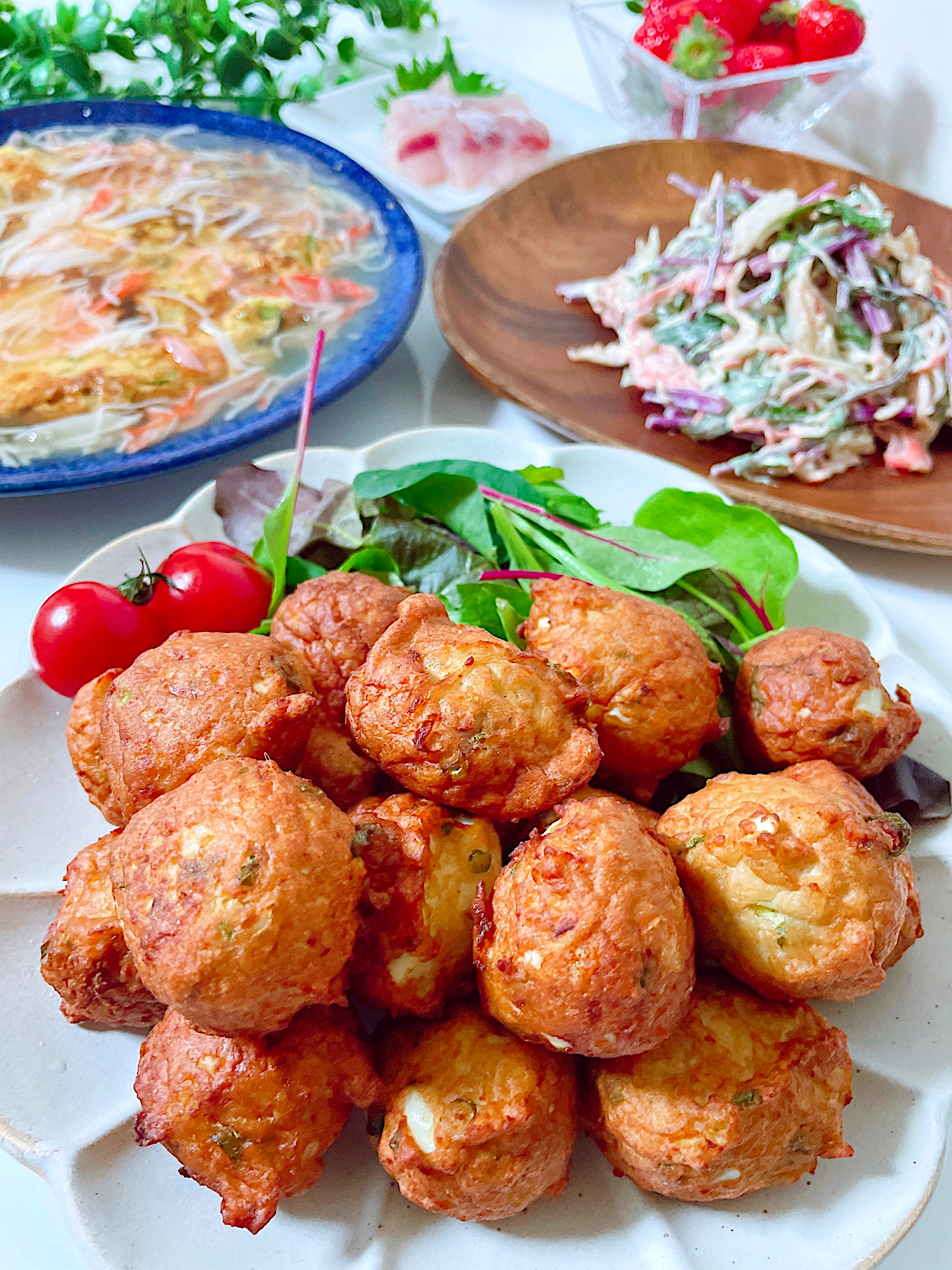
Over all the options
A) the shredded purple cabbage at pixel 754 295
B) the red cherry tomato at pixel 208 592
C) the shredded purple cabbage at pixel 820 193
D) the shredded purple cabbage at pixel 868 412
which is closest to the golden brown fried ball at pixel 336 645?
the red cherry tomato at pixel 208 592

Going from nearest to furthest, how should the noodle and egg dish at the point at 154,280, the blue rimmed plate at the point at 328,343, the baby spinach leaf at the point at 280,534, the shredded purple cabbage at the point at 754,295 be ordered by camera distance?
the baby spinach leaf at the point at 280,534 < the blue rimmed plate at the point at 328,343 < the noodle and egg dish at the point at 154,280 < the shredded purple cabbage at the point at 754,295

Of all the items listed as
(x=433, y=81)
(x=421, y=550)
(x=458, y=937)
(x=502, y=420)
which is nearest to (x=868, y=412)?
(x=502, y=420)

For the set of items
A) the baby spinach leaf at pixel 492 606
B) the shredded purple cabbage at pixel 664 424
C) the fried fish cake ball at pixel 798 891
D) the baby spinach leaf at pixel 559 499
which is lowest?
the shredded purple cabbage at pixel 664 424

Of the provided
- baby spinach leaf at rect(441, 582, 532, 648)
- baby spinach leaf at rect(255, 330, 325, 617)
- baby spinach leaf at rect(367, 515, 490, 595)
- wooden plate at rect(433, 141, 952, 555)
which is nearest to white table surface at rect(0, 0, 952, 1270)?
wooden plate at rect(433, 141, 952, 555)

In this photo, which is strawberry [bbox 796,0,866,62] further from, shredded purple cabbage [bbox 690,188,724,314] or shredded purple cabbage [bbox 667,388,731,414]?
shredded purple cabbage [bbox 667,388,731,414]

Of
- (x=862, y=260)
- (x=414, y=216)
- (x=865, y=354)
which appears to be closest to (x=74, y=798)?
(x=865, y=354)

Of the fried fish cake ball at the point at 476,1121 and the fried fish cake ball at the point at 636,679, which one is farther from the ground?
the fried fish cake ball at the point at 636,679

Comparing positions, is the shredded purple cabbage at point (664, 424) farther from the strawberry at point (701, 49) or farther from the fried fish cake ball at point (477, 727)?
the strawberry at point (701, 49)

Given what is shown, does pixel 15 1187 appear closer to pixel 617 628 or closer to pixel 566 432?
pixel 617 628
